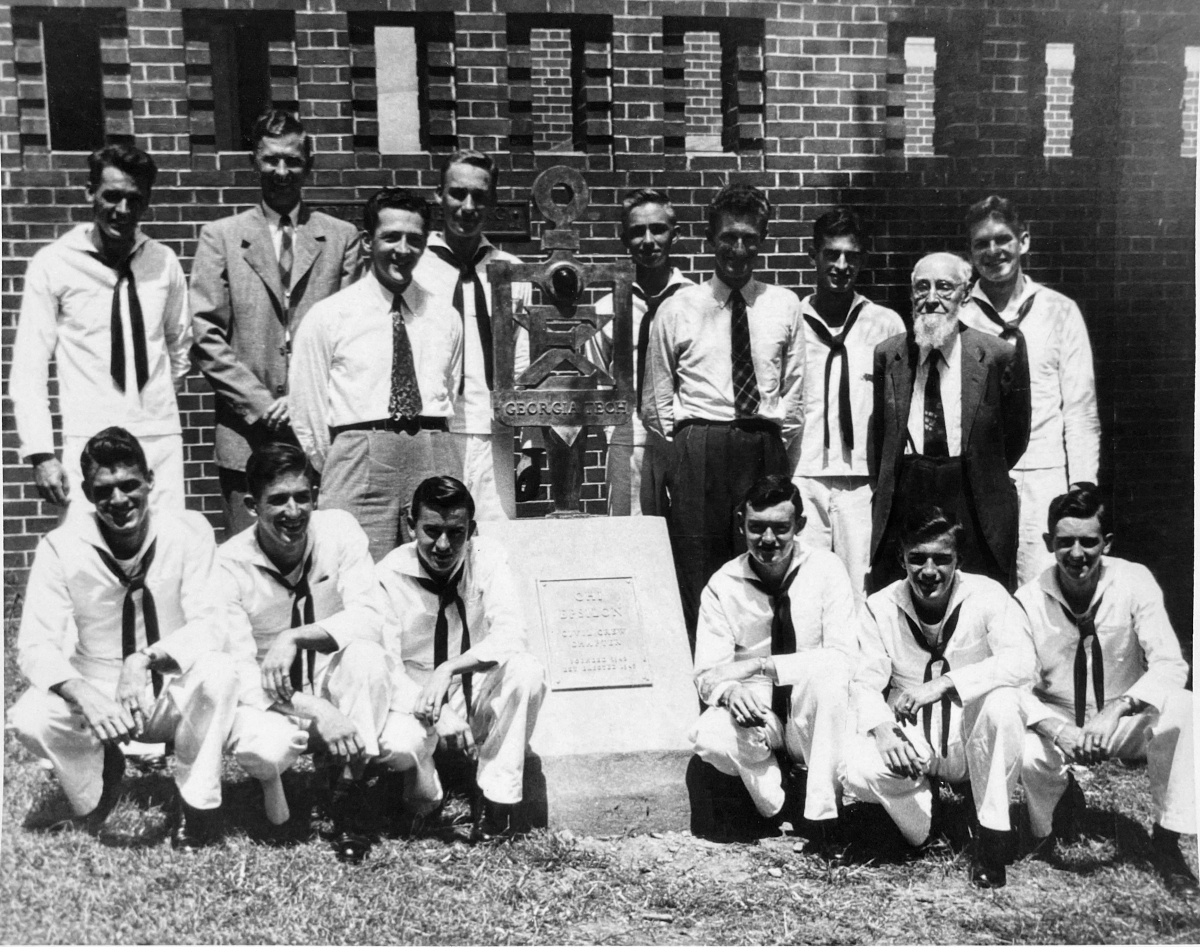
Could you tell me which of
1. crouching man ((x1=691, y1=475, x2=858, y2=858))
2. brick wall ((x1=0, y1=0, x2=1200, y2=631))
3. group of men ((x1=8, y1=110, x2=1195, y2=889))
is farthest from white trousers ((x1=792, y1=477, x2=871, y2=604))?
brick wall ((x1=0, y1=0, x2=1200, y2=631))

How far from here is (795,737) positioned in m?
4.25

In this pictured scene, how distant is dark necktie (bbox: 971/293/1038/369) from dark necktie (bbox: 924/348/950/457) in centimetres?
43

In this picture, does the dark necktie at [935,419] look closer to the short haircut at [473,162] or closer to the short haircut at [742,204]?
the short haircut at [742,204]

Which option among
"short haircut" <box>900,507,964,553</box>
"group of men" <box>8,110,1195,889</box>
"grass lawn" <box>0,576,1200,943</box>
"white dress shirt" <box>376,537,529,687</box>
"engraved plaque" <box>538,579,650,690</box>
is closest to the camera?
"grass lawn" <box>0,576,1200,943</box>

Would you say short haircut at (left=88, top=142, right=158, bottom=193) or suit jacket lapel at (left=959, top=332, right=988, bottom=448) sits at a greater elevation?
short haircut at (left=88, top=142, right=158, bottom=193)

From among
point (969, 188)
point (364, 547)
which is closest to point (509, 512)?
point (364, 547)

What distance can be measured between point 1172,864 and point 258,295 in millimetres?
4017

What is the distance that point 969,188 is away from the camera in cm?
557

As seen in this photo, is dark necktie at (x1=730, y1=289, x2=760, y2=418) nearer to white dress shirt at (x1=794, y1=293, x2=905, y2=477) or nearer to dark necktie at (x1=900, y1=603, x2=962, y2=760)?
white dress shirt at (x1=794, y1=293, x2=905, y2=477)

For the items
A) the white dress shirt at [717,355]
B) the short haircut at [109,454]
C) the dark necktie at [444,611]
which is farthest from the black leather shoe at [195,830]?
the white dress shirt at [717,355]

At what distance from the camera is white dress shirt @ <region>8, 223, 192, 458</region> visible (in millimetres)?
4434

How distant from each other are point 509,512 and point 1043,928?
2.55m

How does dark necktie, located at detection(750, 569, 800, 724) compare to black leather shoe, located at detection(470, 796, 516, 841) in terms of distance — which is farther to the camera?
dark necktie, located at detection(750, 569, 800, 724)

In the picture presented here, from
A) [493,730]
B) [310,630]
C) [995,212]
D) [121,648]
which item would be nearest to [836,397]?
[995,212]
